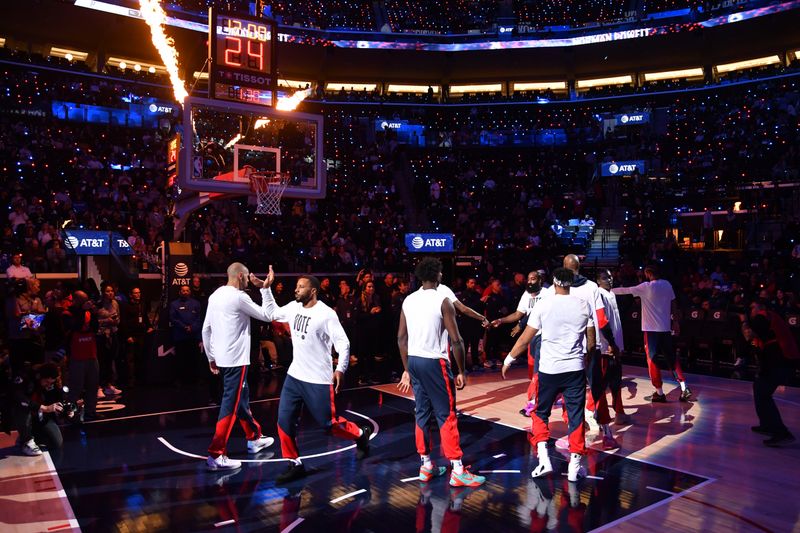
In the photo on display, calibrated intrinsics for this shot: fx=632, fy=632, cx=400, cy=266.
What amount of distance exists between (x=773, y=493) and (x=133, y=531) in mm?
5521

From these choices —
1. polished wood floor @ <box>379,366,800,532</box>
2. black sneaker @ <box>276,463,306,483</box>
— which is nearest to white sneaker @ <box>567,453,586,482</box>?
polished wood floor @ <box>379,366,800,532</box>

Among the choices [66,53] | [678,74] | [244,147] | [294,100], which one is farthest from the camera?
[678,74]

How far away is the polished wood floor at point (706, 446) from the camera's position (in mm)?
5184

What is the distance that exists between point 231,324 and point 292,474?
164 cm

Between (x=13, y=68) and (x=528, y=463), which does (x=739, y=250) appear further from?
(x=13, y=68)

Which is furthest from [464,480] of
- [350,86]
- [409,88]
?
[409,88]

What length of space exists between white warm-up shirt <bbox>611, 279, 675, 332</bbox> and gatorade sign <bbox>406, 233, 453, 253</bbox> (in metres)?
9.02

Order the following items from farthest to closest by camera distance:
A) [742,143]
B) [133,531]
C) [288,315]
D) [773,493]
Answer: [742,143]
[288,315]
[773,493]
[133,531]

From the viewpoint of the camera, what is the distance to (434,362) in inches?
229

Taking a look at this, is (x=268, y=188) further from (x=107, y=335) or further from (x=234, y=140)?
(x=107, y=335)

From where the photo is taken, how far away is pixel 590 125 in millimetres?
31562

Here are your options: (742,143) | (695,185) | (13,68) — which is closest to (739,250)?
(695,185)

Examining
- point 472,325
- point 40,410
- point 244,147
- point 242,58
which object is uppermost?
point 242,58

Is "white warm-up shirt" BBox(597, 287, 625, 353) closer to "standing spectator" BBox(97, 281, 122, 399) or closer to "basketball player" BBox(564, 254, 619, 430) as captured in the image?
"basketball player" BBox(564, 254, 619, 430)
